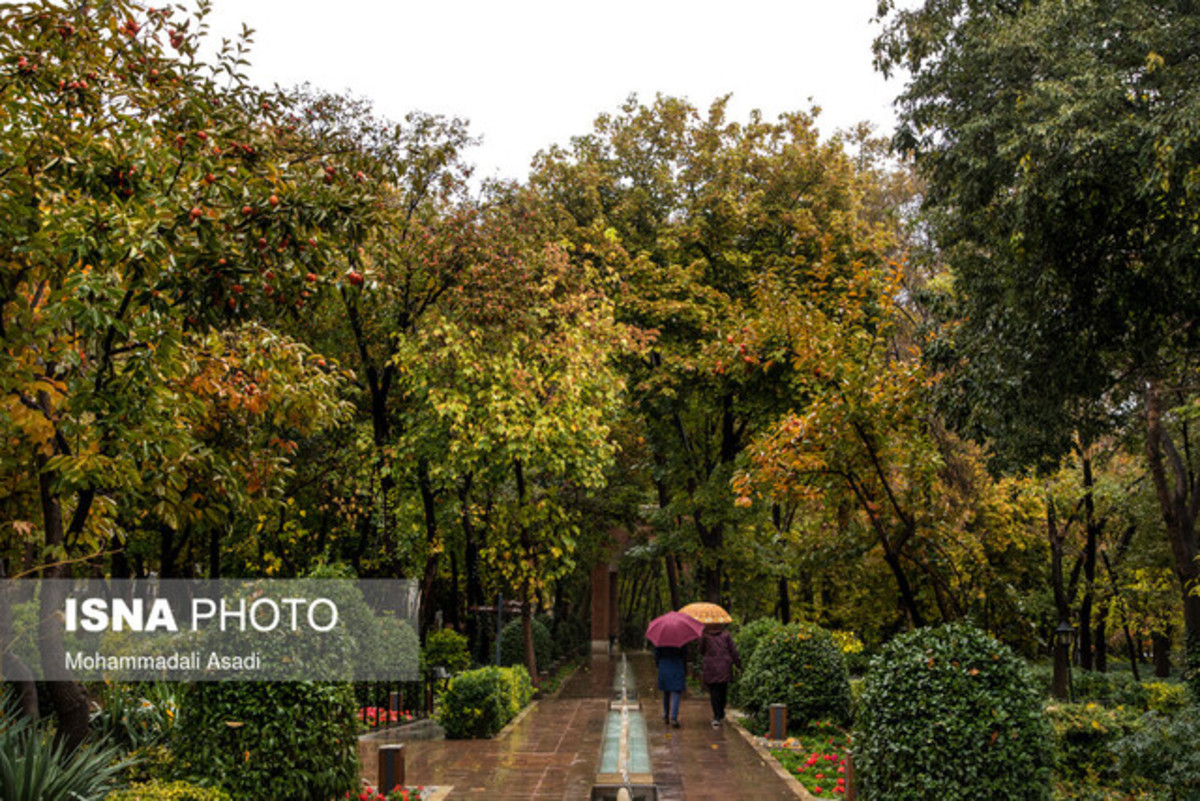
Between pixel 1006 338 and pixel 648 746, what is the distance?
7.04 m

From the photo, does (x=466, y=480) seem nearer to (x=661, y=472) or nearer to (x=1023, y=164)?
(x=661, y=472)

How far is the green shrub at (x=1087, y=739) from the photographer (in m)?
10.7

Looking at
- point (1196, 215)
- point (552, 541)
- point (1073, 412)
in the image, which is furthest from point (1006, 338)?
point (552, 541)

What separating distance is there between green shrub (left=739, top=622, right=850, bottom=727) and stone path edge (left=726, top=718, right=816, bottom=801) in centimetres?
46

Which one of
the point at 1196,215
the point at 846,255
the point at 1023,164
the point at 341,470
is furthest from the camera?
the point at 846,255

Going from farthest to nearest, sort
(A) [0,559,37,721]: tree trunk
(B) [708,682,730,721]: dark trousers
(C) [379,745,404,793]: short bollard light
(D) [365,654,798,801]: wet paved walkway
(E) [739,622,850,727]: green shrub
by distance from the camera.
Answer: (B) [708,682,730,721]: dark trousers → (E) [739,622,850,727]: green shrub → (D) [365,654,798,801]: wet paved walkway → (C) [379,745,404,793]: short bollard light → (A) [0,559,37,721]: tree trunk

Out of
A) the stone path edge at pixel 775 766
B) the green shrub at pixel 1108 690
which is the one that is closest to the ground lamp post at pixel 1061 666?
the green shrub at pixel 1108 690

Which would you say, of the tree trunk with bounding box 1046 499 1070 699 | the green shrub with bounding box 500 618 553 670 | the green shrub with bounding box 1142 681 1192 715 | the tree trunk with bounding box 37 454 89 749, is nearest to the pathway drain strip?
the green shrub with bounding box 500 618 553 670

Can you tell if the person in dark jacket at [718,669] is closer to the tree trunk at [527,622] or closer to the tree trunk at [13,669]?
the tree trunk at [527,622]

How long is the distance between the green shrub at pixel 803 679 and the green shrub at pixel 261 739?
296 inches

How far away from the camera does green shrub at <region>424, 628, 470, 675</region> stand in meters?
18.4

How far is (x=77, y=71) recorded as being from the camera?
630 centimetres

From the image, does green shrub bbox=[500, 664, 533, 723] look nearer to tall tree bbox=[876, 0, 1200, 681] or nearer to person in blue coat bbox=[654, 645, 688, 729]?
person in blue coat bbox=[654, 645, 688, 729]

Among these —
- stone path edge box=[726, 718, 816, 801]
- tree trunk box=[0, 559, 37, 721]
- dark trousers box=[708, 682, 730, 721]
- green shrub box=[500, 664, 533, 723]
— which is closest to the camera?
tree trunk box=[0, 559, 37, 721]
